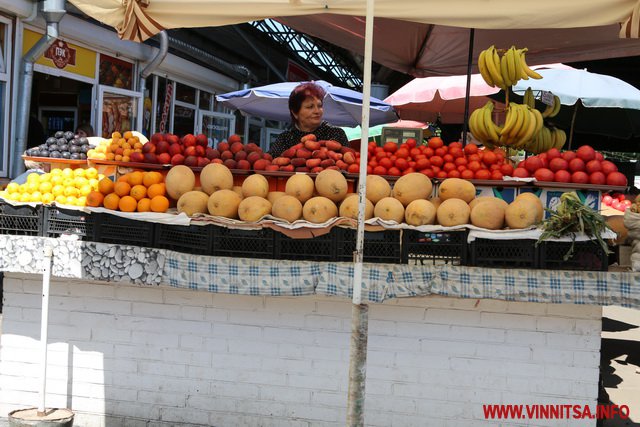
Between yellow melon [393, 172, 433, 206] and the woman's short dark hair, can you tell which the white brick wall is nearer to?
yellow melon [393, 172, 433, 206]

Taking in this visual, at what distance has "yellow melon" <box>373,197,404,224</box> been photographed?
4109mm

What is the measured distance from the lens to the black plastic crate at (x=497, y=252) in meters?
4.02

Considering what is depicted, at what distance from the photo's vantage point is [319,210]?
411 centimetres

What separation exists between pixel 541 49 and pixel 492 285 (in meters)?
3.66

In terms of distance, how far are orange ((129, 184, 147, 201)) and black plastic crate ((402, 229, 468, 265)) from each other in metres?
1.75

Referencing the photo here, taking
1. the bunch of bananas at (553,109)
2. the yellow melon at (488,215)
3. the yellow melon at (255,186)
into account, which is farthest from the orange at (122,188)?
the bunch of bananas at (553,109)

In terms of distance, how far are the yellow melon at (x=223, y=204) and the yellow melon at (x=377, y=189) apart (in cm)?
85

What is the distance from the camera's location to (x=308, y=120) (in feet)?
18.9

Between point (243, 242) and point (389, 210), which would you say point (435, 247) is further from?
point (243, 242)

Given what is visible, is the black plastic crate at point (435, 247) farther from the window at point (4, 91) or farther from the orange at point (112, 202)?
the window at point (4, 91)

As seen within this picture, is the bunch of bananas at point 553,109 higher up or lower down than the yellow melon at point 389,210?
higher up

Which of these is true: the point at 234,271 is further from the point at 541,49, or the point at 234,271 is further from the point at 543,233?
the point at 541,49

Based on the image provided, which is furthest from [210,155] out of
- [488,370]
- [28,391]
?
[488,370]

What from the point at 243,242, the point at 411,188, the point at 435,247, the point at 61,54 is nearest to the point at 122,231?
the point at 243,242
